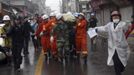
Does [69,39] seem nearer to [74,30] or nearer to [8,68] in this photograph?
[74,30]

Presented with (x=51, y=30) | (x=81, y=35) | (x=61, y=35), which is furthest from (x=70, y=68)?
(x=51, y=30)

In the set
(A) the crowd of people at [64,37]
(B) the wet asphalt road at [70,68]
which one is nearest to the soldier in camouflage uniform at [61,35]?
(A) the crowd of people at [64,37]

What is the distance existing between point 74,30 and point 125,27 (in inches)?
203

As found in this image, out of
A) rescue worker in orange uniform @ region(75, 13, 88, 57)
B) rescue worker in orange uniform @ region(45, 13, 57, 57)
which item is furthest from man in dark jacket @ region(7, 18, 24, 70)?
rescue worker in orange uniform @ region(75, 13, 88, 57)

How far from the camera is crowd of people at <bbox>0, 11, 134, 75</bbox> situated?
10445 mm

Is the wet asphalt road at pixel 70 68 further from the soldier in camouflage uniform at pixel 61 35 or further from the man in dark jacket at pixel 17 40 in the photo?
the soldier in camouflage uniform at pixel 61 35

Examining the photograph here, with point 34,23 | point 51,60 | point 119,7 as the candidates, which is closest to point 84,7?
point 119,7

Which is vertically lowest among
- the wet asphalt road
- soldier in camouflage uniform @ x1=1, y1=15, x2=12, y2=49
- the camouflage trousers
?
the wet asphalt road

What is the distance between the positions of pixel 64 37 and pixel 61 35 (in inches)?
4.8

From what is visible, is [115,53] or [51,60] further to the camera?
[51,60]

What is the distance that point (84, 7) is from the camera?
6650 cm

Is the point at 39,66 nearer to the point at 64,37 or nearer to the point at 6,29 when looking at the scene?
the point at 64,37

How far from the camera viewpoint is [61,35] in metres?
14.6

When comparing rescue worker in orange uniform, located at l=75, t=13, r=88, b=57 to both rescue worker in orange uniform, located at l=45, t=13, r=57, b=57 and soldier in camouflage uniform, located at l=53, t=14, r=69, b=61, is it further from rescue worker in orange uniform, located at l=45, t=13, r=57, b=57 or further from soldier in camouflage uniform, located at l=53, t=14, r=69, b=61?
rescue worker in orange uniform, located at l=45, t=13, r=57, b=57
